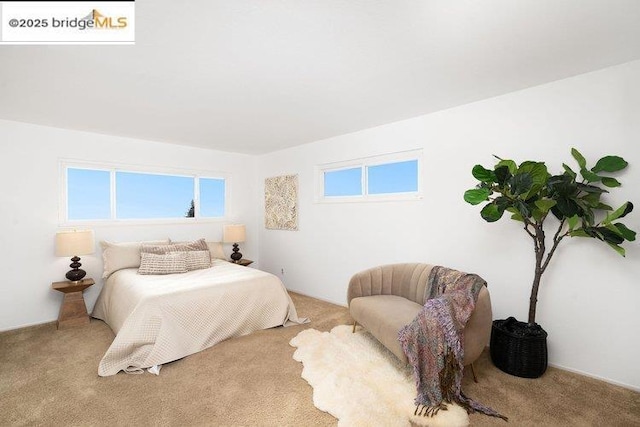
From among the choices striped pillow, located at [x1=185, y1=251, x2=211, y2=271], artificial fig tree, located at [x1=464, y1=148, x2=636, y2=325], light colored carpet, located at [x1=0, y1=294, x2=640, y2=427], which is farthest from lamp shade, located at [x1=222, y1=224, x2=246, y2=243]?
artificial fig tree, located at [x1=464, y1=148, x2=636, y2=325]

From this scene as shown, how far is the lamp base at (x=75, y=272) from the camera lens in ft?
11.5

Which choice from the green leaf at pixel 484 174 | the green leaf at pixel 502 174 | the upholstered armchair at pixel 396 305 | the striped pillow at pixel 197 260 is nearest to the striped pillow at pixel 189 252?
the striped pillow at pixel 197 260

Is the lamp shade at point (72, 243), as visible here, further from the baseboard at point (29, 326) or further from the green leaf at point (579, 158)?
the green leaf at point (579, 158)

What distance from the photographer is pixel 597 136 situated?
2.32 meters

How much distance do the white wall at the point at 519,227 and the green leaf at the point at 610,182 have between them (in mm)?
176

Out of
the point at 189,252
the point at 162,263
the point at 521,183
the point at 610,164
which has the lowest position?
the point at 162,263

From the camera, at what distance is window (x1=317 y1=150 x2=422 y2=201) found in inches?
138

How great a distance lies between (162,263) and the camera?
368 centimetres

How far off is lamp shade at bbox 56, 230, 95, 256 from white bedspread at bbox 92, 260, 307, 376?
48 centimetres

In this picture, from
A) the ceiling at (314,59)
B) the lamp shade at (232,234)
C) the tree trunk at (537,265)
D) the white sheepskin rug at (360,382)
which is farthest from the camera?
the lamp shade at (232,234)

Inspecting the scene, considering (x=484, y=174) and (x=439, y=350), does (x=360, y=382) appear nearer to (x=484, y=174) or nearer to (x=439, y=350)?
(x=439, y=350)

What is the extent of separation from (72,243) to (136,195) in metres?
1.18

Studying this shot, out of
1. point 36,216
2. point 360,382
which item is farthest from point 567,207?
point 36,216

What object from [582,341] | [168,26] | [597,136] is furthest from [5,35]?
[582,341]
